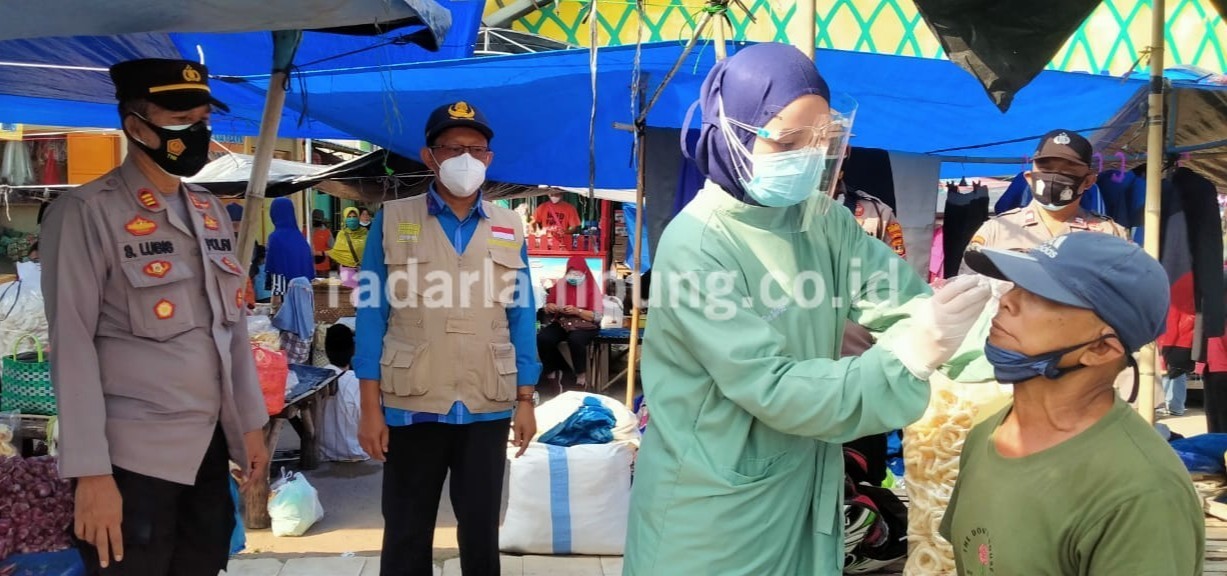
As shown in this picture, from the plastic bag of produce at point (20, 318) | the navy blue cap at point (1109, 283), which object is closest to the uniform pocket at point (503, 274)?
the navy blue cap at point (1109, 283)

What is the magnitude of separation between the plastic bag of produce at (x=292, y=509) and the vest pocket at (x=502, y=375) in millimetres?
2199

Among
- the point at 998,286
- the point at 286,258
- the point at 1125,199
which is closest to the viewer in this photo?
the point at 998,286

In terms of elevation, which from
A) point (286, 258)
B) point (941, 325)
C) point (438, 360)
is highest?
point (286, 258)

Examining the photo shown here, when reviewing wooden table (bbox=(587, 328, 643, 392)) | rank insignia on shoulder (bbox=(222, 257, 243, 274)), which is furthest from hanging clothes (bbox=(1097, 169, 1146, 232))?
wooden table (bbox=(587, 328, 643, 392))

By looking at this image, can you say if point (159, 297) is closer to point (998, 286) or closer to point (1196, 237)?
point (998, 286)

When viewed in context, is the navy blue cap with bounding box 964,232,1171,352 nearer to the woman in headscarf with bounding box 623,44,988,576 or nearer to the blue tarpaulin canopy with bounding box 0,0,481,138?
the woman in headscarf with bounding box 623,44,988,576

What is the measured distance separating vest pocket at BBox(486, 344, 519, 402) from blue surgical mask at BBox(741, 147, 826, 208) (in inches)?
59.2

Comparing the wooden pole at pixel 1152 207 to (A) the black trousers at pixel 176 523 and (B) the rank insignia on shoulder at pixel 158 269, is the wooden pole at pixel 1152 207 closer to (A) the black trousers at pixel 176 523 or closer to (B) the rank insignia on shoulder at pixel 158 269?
(A) the black trousers at pixel 176 523

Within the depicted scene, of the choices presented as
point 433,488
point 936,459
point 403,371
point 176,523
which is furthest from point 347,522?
point 936,459

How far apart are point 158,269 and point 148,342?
186mm

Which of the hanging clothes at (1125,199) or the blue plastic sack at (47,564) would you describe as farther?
the hanging clothes at (1125,199)

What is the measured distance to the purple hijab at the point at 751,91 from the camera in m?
1.62

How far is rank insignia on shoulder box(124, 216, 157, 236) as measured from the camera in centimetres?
221

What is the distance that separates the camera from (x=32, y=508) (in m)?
2.71
